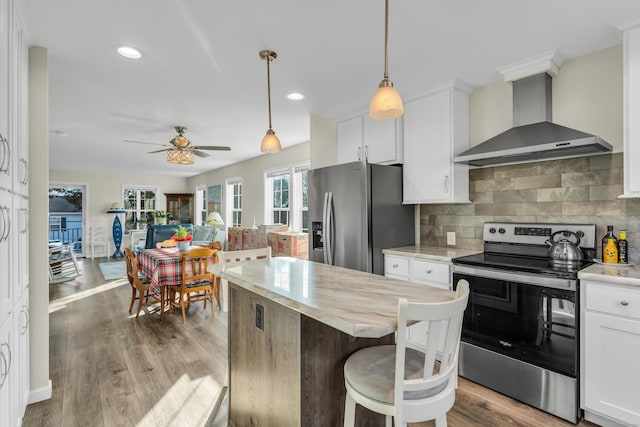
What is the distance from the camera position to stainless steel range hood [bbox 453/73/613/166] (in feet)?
7.32

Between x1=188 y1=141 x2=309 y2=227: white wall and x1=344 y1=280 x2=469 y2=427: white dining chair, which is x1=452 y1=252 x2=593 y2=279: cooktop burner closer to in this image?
x1=344 y1=280 x2=469 y2=427: white dining chair

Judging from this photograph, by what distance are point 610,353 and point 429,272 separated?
3.88 ft

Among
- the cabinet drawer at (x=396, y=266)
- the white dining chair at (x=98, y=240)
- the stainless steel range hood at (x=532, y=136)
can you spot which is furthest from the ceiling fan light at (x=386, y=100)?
the white dining chair at (x=98, y=240)

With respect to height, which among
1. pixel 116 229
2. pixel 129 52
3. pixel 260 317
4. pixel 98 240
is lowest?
pixel 98 240

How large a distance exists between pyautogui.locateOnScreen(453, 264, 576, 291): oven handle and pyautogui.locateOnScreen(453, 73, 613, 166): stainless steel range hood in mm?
854

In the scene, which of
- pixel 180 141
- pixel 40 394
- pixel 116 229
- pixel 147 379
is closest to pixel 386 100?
pixel 147 379

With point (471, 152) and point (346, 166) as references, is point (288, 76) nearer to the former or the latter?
point (346, 166)

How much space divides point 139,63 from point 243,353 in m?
2.24

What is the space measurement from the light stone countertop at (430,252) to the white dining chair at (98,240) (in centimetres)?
883

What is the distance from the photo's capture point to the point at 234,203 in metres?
7.93

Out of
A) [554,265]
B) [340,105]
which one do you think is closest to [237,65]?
[340,105]

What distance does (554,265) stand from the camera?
2234 mm

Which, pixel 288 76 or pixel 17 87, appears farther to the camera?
pixel 288 76

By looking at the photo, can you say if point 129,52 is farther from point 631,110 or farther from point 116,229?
point 116,229
